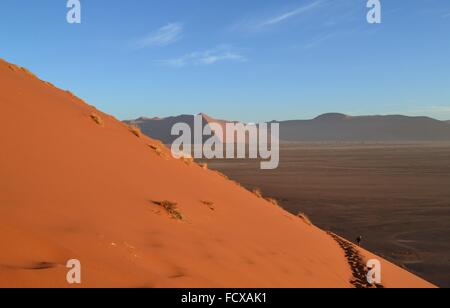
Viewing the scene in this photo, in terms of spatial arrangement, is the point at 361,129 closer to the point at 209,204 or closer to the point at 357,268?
the point at 357,268

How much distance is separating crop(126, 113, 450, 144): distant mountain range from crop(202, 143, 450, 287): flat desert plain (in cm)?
9757

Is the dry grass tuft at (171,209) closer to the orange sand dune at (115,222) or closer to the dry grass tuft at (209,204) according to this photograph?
the orange sand dune at (115,222)

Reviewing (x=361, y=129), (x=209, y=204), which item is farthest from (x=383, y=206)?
(x=361, y=129)

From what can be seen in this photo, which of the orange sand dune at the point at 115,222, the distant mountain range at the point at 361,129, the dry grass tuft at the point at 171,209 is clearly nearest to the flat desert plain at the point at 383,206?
the orange sand dune at the point at 115,222

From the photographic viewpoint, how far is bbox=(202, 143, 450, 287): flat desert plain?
1324 cm

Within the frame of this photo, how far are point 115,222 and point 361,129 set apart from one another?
183381mm

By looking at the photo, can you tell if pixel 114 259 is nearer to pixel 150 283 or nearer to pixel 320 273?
pixel 150 283

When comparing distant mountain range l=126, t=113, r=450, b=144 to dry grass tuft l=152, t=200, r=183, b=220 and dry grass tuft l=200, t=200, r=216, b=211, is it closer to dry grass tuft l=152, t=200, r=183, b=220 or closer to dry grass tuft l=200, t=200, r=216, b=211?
dry grass tuft l=200, t=200, r=216, b=211

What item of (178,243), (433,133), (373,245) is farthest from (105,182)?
(433,133)

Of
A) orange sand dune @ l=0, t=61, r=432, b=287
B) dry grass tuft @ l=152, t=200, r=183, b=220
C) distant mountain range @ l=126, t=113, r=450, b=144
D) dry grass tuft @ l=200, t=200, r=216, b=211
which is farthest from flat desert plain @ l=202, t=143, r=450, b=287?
distant mountain range @ l=126, t=113, r=450, b=144

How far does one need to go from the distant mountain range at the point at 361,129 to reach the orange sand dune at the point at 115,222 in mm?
119988

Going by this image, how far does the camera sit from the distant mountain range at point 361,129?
→ 487 feet

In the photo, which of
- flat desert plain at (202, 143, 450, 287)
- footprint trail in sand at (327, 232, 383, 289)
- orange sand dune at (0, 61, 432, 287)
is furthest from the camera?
flat desert plain at (202, 143, 450, 287)

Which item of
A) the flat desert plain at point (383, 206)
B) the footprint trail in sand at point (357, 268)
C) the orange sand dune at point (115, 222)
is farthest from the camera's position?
the flat desert plain at point (383, 206)
